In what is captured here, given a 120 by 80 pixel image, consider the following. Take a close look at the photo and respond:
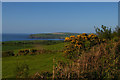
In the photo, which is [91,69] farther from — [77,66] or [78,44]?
[78,44]

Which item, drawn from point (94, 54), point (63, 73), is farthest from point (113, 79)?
point (63, 73)

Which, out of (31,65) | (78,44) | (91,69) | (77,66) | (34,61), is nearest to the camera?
(77,66)

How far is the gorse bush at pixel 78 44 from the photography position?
6605 millimetres

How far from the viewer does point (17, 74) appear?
3580 mm

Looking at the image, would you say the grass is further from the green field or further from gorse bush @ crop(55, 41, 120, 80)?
gorse bush @ crop(55, 41, 120, 80)

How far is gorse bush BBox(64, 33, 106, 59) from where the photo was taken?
260 inches

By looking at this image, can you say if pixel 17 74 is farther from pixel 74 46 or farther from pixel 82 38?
pixel 82 38

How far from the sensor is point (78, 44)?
6895mm

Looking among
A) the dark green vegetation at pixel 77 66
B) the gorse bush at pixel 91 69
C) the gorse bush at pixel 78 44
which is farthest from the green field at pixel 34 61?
the gorse bush at pixel 91 69

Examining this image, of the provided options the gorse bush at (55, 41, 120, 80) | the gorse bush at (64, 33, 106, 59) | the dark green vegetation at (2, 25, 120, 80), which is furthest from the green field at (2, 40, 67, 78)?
the gorse bush at (55, 41, 120, 80)

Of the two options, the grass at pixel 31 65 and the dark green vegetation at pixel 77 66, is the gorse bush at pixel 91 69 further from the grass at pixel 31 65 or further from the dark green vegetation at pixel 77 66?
the grass at pixel 31 65

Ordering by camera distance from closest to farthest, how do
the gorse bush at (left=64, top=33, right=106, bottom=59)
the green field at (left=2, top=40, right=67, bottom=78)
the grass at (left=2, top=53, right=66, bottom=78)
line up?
the grass at (left=2, top=53, right=66, bottom=78) < the green field at (left=2, top=40, right=67, bottom=78) < the gorse bush at (left=64, top=33, right=106, bottom=59)

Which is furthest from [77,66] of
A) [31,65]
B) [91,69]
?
[31,65]

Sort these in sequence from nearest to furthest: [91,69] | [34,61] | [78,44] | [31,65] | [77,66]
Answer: [77,66]
[91,69]
[31,65]
[34,61]
[78,44]
